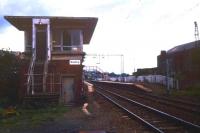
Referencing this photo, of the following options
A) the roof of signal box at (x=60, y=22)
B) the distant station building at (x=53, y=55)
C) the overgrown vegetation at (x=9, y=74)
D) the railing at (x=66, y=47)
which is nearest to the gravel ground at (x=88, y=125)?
the distant station building at (x=53, y=55)

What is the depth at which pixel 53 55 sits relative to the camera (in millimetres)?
29969

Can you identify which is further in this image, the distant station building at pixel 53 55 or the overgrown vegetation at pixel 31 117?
the distant station building at pixel 53 55

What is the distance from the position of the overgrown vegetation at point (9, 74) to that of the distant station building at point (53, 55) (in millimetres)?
907

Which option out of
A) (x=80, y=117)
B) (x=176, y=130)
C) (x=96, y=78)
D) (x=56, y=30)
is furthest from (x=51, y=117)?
(x=96, y=78)

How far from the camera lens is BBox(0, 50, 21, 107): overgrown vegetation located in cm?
2884

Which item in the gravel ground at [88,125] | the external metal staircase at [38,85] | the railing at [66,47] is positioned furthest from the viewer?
the railing at [66,47]

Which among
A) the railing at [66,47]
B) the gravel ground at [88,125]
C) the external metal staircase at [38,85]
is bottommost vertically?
the gravel ground at [88,125]

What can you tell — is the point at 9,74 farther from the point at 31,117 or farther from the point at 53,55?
the point at 31,117

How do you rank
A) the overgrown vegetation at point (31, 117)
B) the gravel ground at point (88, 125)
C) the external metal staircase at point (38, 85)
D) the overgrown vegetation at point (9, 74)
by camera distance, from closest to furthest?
1. the gravel ground at point (88, 125)
2. the overgrown vegetation at point (31, 117)
3. the external metal staircase at point (38, 85)
4. the overgrown vegetation at point (9, 74)

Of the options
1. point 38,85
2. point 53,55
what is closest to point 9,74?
point 38,85

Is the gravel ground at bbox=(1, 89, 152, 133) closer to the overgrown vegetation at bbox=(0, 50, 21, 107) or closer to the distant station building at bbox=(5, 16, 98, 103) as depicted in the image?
the distant station building at bbox=(5, 16, 98, 103)

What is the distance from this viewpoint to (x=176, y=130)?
13992 millimetres

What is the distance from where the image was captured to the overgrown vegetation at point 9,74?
94.6 ft

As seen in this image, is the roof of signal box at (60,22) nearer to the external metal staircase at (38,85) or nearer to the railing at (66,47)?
the railing at (66,47)
